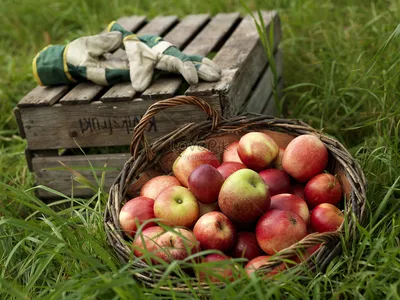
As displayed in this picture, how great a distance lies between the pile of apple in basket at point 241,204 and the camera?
1837mm

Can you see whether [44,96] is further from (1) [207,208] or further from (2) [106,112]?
(1) [207,208]

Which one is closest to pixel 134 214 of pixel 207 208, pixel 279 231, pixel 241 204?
pixel 207 208

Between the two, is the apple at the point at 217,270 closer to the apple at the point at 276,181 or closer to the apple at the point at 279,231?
the apple at the point at 279,231

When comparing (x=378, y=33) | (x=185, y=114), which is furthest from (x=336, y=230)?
(x=378, y=33)

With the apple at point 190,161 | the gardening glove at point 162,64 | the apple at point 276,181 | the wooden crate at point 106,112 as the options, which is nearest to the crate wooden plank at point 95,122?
the wooden crate at point 106,112

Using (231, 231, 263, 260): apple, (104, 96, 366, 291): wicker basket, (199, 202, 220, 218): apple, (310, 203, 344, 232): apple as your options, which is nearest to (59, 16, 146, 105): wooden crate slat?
(104, 96, 366, 291): wicker basket

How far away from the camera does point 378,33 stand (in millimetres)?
3309

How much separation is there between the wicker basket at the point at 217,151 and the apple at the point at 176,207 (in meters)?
0.15

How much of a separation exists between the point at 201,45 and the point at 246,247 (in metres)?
1.44

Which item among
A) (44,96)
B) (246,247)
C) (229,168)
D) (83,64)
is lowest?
(246,247)

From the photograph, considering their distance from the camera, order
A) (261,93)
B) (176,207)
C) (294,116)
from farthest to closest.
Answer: (294,116)
(261,93)
(176,207)

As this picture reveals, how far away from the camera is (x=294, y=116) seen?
3.14 metres

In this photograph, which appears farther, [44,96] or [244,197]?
[44,96]

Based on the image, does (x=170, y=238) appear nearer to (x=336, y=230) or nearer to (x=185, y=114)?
(x=336, y=230)
